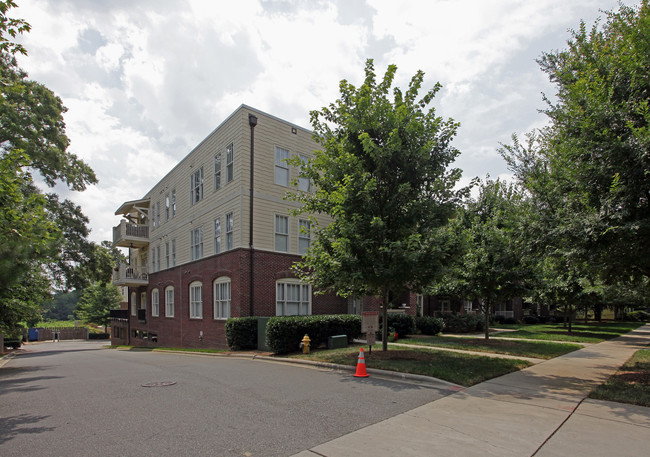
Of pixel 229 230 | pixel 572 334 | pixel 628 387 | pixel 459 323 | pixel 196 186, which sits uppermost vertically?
pixel 196 186

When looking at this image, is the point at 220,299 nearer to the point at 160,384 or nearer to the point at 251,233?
the point at 251,233

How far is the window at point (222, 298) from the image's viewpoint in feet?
61.9

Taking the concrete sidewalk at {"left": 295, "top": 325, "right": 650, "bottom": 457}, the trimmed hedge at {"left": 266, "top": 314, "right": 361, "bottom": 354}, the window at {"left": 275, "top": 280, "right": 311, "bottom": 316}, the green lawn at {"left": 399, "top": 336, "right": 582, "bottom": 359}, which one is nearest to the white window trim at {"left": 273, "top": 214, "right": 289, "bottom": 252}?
the window at {"left": 275, "top": 280, "right": 311, "bottom": 316}

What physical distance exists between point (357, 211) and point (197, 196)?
13935 mm

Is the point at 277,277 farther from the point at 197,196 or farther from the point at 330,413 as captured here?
the point at 330,413

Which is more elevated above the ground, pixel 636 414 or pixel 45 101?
pixel 45 101

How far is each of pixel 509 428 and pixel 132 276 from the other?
1161 inches

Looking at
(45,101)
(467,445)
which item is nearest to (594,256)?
(467,445)

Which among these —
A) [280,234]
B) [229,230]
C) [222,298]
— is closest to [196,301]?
[222,298]

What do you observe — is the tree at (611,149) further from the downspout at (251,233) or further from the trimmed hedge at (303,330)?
the downspout at (251,233)

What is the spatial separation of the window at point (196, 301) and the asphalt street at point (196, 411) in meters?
10.7

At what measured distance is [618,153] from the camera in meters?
7.74

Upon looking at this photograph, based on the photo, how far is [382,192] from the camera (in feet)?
40.0

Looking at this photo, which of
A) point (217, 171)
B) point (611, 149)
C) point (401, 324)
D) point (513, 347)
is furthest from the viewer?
point (217, 171)
